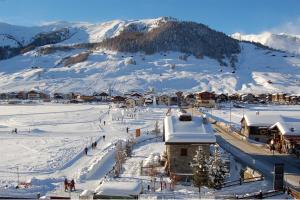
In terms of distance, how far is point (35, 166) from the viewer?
34.9 m

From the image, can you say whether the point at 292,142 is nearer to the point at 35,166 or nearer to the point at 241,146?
the point at 241,146

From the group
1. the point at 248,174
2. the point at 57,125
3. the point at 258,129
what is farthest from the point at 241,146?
the point at 57,125

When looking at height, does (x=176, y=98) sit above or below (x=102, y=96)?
below

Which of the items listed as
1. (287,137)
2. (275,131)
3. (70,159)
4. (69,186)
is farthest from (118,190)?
(275,131)

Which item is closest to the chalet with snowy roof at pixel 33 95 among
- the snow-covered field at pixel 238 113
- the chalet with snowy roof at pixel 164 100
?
the chalet with snowy roof at pixel 164 100

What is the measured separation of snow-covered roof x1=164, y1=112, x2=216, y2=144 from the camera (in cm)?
3064

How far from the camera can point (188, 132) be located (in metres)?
31.6

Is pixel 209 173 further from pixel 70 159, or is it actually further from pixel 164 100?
pixel 164 100

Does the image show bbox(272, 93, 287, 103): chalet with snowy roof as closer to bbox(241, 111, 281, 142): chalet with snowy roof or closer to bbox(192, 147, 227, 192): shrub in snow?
bbox(241, 111, 281, 142): chalet with snowy roof

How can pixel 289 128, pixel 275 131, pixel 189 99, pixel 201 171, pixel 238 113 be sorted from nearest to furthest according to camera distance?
pixel 201 171 < pixel 289 128 < pixel 275 131 < pixel 238 113 < pixel 189 99

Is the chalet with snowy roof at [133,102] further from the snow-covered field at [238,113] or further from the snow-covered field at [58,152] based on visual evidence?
the snow-covered field at [58,152]

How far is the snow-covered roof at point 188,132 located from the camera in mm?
30641

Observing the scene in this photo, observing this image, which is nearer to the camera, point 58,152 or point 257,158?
point 257,158

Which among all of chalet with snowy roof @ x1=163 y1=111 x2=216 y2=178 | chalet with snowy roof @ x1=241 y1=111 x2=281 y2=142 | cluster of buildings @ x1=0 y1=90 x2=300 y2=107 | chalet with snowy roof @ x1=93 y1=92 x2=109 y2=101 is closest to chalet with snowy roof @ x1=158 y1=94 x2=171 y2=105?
cluster of buildings @ x1=0 y1=90 x2=300 y2=107
